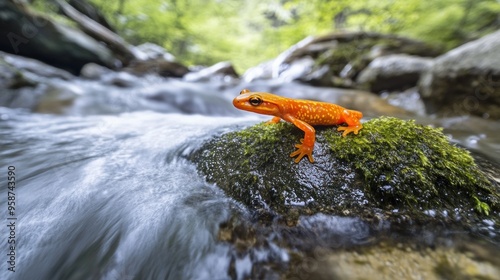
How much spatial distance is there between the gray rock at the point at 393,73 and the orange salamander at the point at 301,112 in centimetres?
710

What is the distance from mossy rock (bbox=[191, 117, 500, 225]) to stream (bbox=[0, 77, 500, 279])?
215 millimetres

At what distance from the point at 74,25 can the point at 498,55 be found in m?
14.7

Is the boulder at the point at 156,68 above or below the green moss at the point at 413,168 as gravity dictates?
above

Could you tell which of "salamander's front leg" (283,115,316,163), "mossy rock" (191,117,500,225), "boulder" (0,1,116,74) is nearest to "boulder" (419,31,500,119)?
"mossy rock" (191,117,500,225)

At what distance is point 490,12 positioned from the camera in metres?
10.3

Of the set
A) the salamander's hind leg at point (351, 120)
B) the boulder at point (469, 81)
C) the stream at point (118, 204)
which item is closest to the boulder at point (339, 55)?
the boulder at point (469, 81)

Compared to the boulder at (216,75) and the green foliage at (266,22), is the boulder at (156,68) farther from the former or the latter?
the green foliage at (266,22)

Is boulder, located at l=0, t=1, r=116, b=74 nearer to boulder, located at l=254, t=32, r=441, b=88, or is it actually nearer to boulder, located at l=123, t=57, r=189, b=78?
boulder, located at l=123, t=57, r=189, b=78

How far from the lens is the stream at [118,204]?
6.07 ft

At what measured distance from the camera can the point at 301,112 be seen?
2400mm

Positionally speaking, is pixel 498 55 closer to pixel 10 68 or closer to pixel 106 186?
pixel 106 186

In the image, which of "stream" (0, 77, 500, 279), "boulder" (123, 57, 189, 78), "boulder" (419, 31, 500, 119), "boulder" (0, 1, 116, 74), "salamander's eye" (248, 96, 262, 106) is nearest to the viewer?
"stream" (0, 77, 500, 279)

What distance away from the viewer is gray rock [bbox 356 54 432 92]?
26.2ft

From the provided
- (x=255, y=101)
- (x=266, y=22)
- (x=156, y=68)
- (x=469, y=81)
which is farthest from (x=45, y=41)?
(x=266, y=22)
